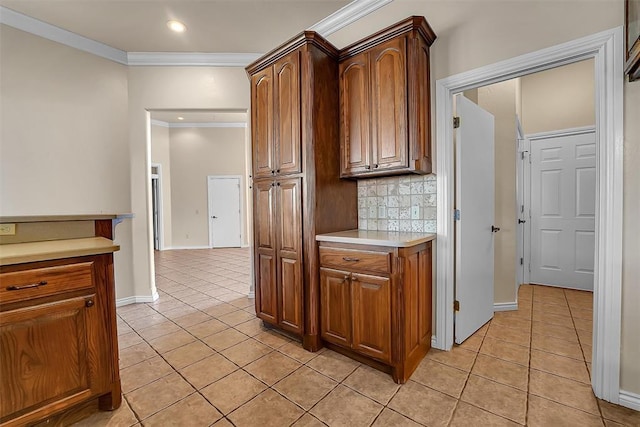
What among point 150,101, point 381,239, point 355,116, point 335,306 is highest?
point 150,101

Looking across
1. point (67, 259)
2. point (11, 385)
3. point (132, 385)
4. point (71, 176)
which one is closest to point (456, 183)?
point (67, 259)

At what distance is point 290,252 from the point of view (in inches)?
92.6

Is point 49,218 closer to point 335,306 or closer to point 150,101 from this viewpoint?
point 335,306

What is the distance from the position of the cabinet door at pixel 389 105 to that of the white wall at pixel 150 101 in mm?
2012

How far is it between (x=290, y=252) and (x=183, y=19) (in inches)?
101

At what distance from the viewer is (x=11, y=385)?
1.31 metres

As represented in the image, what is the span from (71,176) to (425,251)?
363cm

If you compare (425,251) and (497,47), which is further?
(425,251)

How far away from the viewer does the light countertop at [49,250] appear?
1304 mm

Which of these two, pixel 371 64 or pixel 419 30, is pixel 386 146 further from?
pixel 419 30

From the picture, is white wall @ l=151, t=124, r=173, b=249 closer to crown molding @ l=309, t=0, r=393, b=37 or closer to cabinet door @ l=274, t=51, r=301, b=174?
crown molding @ l=309, t=0, r=393, b=37

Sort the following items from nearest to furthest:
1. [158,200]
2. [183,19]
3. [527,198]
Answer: [183,19] < [527,198] < [158,200]

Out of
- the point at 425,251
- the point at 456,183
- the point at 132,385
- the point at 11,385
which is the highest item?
the point at 456,183

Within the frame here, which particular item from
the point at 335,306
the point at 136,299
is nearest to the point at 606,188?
the point at 335,306
